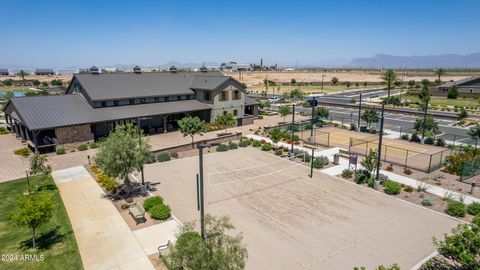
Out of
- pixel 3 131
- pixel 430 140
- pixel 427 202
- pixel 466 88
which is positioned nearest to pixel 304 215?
pixel 427 202

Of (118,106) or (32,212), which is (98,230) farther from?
(118,106)

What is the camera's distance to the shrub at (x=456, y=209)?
19.3 metres

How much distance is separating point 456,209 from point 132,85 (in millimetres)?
40034

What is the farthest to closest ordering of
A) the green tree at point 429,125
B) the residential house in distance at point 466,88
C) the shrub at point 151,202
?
the residential house in distance at point 466,88, the green tree at point 429,125, the shrub at point 151,202

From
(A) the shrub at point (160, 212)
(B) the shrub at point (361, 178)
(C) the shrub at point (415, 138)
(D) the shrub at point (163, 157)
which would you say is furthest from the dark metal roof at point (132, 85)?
(C) the shrub at point (415, 138)

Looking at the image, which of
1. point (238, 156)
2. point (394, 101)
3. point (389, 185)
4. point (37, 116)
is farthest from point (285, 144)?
point (394, 101)

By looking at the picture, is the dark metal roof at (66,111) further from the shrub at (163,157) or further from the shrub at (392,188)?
the shrub at (392,188)

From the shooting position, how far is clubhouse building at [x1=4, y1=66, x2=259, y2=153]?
112 ft

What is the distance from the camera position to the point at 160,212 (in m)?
18.9

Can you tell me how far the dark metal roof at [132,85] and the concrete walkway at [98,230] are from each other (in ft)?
57.6

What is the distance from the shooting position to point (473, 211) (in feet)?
64.3

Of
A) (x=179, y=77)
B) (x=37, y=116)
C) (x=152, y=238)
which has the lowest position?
(x=152, y=238)

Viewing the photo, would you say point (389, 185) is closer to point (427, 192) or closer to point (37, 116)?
point (427, 192)

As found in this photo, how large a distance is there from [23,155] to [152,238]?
78.0 feet
